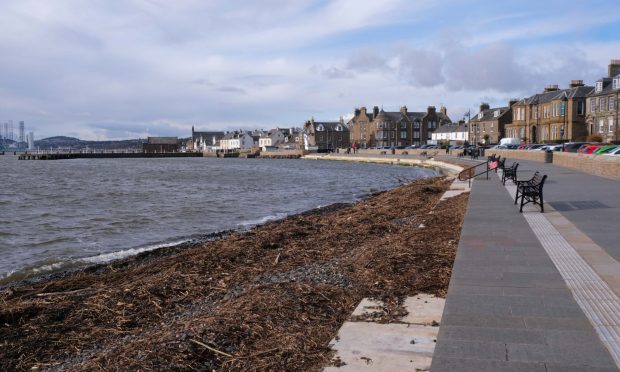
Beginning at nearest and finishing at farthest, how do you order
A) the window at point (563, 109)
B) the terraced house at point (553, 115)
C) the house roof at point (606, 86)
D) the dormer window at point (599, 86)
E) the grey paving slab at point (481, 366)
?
1. the grey paving slab at point (481, 366)
2. the house roof at point (606, 86)
3. the dormer window at point (599, 86)
4. the terraced house at point (553, 115)
5. the window at point (563, 109)

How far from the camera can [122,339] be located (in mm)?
6180

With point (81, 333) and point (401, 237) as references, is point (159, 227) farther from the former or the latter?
point (81, 333)

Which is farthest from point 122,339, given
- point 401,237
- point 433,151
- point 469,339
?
point 433,151

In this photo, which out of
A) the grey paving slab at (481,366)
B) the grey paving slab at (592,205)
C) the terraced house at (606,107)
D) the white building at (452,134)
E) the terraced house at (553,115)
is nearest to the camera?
the grey paving slab at (481,366)

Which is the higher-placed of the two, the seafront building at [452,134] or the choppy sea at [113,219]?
the seafront building at [452,134]

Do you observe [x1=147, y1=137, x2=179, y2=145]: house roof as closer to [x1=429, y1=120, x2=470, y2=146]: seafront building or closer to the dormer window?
[x1=429, y1=120, x2=470, y2=146]: seafront building

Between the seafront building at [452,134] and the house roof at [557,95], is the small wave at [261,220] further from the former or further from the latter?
the seafront building at [452,134]

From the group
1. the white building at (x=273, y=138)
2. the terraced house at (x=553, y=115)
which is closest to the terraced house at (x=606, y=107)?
the terraced house at (x=553, y=115)

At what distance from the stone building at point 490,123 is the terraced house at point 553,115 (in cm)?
1358

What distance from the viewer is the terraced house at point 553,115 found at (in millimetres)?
63938

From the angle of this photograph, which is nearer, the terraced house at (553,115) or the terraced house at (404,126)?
the terraced house at (553,115)

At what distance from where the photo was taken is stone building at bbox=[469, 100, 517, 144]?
94.6 meters

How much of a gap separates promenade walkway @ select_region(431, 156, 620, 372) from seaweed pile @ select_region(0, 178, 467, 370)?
1.97 feet

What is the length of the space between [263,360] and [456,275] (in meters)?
2.99
